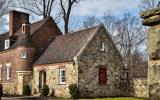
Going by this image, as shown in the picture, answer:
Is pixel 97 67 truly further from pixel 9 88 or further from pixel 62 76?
pixel 9 88

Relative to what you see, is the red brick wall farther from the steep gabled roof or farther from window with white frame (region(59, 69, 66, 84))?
window with white frame (region(59, 69, 66, 84))

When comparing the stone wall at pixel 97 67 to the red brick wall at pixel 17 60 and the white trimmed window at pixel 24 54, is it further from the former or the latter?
the white trimmed window at pixel 24 54

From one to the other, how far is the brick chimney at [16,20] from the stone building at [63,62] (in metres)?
1.82

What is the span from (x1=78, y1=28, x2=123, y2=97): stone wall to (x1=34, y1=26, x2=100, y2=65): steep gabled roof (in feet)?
2.87

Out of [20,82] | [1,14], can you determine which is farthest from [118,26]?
[20,82]

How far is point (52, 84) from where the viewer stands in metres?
35.0

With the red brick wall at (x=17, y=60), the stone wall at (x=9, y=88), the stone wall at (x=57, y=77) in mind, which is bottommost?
the stone wall at (x=9, y=88)

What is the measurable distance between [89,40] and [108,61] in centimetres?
320

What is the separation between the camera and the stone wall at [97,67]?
32281 mm

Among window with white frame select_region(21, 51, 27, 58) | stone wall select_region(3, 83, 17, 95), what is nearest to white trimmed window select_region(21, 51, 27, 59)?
window with white frame select_region(21, 51, 27, 58)

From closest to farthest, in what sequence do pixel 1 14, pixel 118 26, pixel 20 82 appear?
pixel 20 82, pixel 1 14, pixel 118 26

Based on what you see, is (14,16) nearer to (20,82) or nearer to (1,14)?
(1,14)

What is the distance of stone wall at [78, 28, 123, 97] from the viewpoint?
32.3 metres

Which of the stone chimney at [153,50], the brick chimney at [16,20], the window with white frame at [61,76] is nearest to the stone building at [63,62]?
the window with white frame at [61,76]
